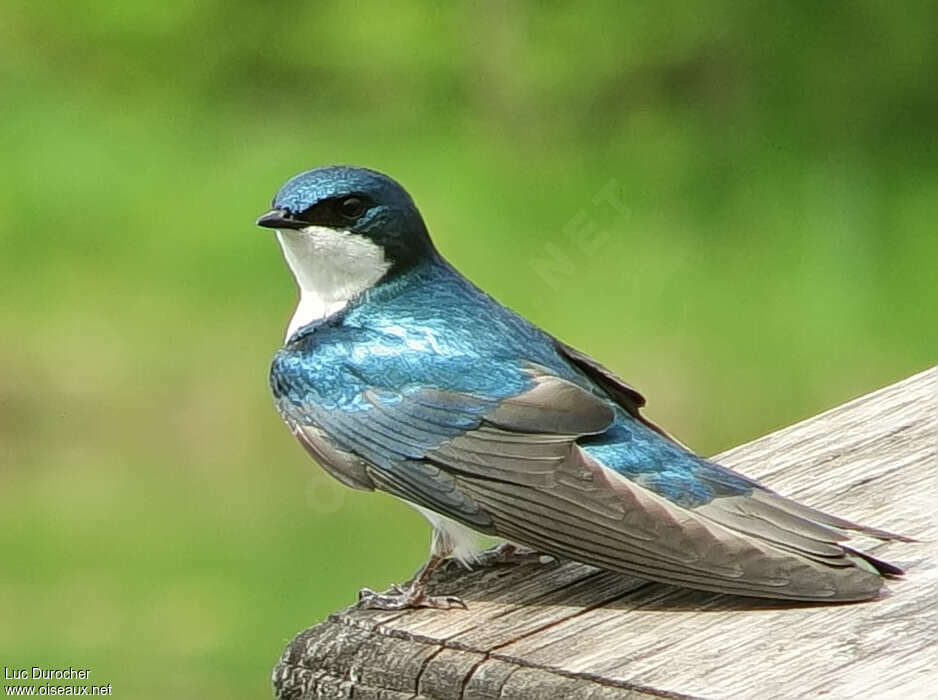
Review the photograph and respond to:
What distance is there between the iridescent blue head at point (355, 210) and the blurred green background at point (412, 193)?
1.84 meters

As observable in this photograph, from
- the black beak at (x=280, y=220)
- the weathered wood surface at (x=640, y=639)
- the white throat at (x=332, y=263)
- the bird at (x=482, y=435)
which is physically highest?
the black beak at (x=280, y=220)

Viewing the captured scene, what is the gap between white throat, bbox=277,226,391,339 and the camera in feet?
9.06

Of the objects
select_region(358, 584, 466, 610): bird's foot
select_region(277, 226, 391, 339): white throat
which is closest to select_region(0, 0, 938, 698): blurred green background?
select_region(277, 226, 391, 339): white throat

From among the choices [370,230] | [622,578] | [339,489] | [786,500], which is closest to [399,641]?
[622,578]

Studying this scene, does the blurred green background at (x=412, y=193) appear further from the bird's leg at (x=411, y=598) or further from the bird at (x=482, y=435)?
the bird's leg at (x=411, y=598)

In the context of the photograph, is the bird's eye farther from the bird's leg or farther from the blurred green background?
the blurred green background

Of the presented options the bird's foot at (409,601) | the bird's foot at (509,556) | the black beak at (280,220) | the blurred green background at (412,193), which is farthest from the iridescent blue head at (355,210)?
the blurred green background at (412,193)

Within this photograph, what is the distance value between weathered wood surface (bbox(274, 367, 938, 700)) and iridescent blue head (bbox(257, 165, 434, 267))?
1.44ft

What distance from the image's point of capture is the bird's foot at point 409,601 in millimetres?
2369

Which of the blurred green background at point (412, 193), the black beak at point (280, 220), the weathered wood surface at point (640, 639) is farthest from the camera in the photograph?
the blurred green background at point (412, 193)

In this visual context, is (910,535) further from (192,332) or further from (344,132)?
(344,132)

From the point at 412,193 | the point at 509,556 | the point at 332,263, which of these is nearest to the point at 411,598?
the point at 509,556

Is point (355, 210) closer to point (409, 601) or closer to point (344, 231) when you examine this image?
point (344, 231)

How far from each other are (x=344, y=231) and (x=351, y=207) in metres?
0.04
